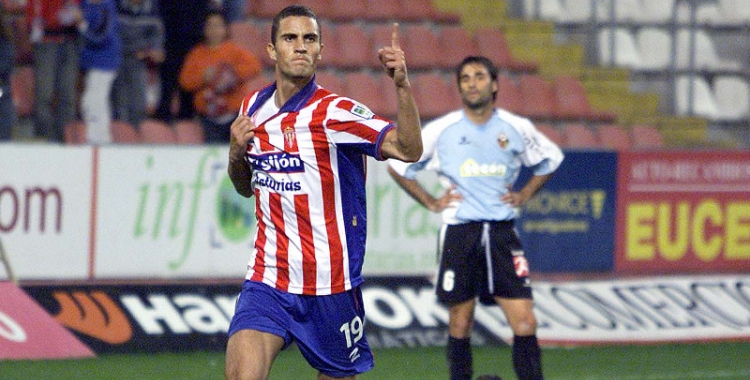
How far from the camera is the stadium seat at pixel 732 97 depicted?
15000 mm

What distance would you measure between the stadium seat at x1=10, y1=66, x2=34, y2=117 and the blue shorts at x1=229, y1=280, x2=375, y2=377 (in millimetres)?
6814

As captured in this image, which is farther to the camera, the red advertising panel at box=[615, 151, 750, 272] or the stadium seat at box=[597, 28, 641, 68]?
the stadium seat at box=[597, 28, 641, 68]

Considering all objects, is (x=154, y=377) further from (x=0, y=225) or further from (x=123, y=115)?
(x=123, y=115)

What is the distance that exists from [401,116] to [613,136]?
347 inches

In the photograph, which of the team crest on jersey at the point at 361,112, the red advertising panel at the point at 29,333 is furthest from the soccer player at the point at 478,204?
the red advertising panel at the point at 29,333

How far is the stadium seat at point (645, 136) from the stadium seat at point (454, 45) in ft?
6.33

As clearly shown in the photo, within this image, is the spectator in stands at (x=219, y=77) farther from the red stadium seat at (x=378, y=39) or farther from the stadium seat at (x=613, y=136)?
the stadium seat at (x=613, y=136)

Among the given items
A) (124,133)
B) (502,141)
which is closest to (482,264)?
(502,141)

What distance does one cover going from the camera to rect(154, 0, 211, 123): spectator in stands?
38.9 feet

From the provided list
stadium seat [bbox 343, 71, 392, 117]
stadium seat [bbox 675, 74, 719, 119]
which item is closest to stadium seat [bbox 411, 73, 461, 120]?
stadium seat [bbox 343, 71, 392, 117]

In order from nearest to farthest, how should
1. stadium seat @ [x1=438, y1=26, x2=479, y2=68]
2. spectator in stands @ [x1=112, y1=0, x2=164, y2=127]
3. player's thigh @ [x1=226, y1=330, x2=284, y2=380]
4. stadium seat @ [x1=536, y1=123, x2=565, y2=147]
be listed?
player's thigh @ [x1=226, y1=330, x2=284, y2=380]
spectator in stands @ [x1=112, y1=0, x2=164, y2=127]
stadium seat @ [x1=536, y1=123, x2=565, y2=147]
stadium seat @ [x1=438, y1=26, x2=479, y2=68]

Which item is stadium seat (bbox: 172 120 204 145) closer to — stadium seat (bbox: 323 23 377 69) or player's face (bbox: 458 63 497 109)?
stadium seat (bbox: 323 23 377 69)

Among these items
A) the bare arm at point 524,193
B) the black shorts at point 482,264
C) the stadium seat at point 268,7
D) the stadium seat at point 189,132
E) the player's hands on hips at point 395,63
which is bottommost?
→ the black shorts at point 482,264

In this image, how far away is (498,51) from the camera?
46.3ft
